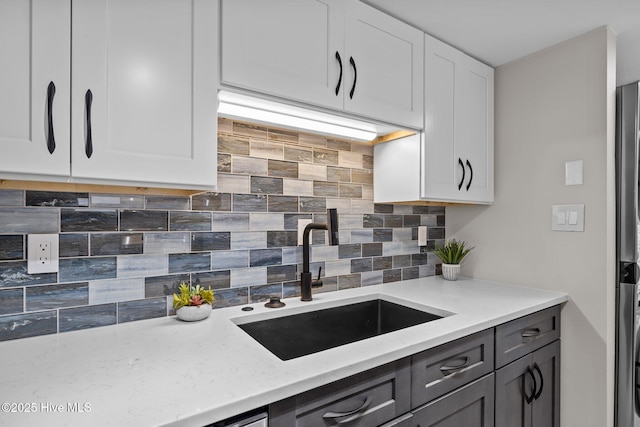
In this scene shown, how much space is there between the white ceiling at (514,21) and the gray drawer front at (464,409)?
1.61 m

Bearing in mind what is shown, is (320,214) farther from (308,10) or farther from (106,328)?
(106,328)

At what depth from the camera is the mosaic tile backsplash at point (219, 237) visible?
1173mm

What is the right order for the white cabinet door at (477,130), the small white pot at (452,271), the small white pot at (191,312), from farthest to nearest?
the small white pot at (452,271)
the white cabinet door at (477,130)
the small white pot at (191,312)

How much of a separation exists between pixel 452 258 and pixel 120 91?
199cm

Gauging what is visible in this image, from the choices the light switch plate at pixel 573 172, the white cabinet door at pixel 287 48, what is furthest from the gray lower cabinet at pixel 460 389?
the white cabinet door at pixel 287 48

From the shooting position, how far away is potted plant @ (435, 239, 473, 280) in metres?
2.21

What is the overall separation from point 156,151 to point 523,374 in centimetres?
180

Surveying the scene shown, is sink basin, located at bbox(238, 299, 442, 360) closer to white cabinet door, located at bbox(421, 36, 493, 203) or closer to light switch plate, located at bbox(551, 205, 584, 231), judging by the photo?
white cabinet door, located at bbox(421, 36, 493, 203)

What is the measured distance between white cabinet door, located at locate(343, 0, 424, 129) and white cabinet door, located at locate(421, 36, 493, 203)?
0.10 meters

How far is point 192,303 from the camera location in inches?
52.3

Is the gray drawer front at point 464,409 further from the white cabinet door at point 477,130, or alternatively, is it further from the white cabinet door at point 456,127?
the white cabinet door at point 477,130

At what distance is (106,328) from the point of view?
1.26 metres

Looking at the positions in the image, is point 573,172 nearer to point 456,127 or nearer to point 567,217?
point 567,217

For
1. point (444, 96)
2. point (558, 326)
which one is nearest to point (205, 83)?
point (444, 96)
